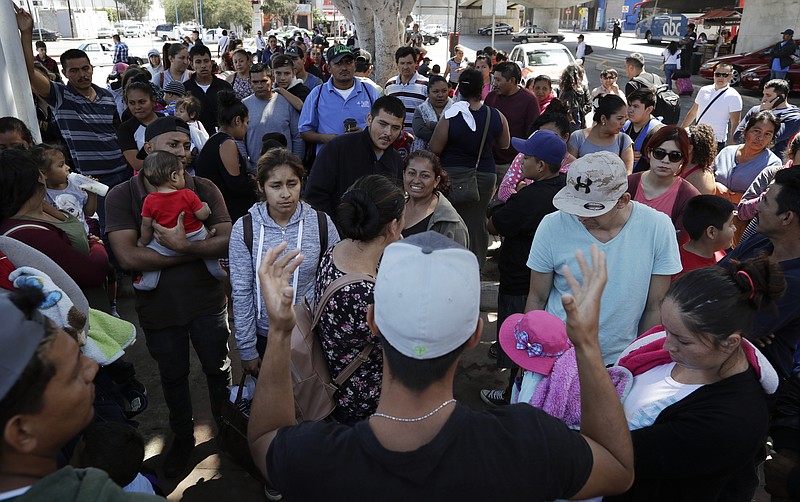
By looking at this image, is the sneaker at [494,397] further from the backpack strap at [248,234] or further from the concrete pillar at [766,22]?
the concrete pillar at [766,22]

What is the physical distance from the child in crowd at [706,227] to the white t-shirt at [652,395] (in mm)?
1233

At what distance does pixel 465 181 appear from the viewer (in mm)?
5008

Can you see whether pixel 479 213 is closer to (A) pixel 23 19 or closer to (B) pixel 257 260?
(B) pixel 257 260

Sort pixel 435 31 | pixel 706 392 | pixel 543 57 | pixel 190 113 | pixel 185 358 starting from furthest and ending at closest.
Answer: pixel 435 31 → pixel 543 57 → pixel 190 113 → pixel 185 358 → pixel 706 392

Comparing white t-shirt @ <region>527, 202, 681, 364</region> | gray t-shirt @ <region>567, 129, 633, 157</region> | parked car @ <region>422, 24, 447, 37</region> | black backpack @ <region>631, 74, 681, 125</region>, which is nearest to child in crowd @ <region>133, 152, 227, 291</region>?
white t-shirt @ <region>527, 202, 681, 364</region>

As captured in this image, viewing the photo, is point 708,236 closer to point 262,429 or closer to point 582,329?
point 582,329

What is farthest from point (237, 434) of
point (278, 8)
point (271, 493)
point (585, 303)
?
point (278, 8)

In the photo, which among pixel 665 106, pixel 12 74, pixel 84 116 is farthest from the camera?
pixel 665 106

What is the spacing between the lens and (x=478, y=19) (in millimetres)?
55750

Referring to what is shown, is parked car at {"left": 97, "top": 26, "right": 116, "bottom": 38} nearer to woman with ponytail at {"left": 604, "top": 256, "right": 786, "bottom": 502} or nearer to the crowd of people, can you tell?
the crowd of people

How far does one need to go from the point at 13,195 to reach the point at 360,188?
5.38 ft

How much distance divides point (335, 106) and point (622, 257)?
3563mm

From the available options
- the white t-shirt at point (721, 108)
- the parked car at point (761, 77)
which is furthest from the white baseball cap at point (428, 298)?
the parked car at point (761, 77)

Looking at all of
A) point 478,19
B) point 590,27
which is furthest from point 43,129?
point 590,27
